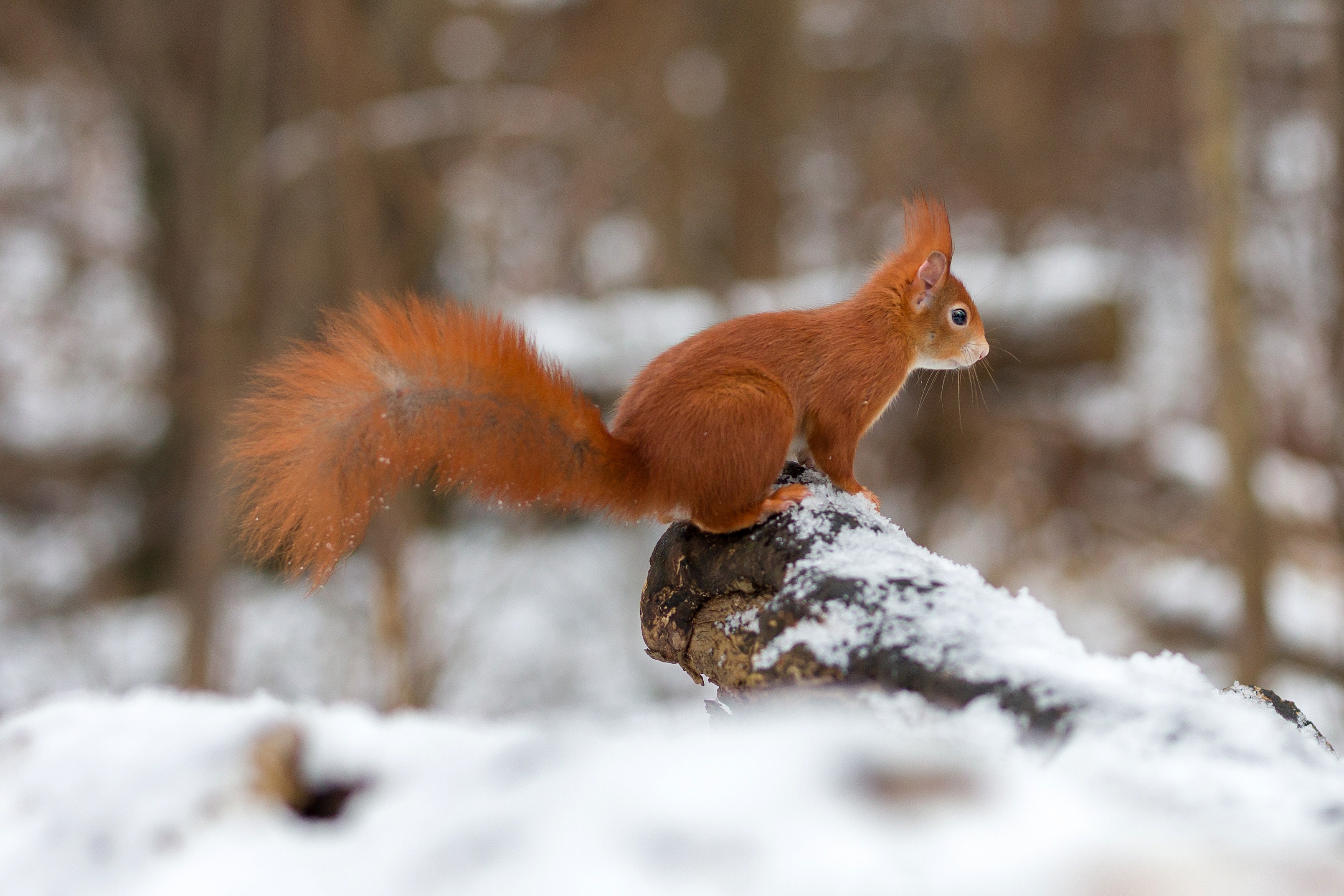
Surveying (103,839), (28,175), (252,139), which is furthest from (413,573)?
(103,839)

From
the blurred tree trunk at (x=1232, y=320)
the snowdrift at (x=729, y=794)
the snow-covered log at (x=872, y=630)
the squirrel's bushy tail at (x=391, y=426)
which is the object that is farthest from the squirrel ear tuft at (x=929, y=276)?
the blurred tree trunk at (x=1232, y=320)

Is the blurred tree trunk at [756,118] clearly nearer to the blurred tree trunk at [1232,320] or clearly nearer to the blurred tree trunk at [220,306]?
the blurred tree trunk at [1232,320]

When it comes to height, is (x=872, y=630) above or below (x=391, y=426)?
below

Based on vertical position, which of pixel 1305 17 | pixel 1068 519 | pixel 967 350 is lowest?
pixel 1068 519

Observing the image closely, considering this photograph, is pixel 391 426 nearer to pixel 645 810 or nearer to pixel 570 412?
pixel 570 412

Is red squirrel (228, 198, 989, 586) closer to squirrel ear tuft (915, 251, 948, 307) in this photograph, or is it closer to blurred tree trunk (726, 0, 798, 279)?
squirrel ear tuft (915, 251, 948, 307)

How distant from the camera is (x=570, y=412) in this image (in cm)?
190

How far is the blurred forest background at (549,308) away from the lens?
5371 mm

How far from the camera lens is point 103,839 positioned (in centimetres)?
91

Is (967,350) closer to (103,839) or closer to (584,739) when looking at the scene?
(584,739)

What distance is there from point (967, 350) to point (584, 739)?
65.9 inches

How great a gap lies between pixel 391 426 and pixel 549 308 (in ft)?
18.4

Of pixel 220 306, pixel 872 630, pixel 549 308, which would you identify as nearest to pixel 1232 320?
pixel 549 308

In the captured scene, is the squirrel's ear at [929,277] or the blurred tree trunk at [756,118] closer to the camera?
the squirrel's ear at [929,277]
